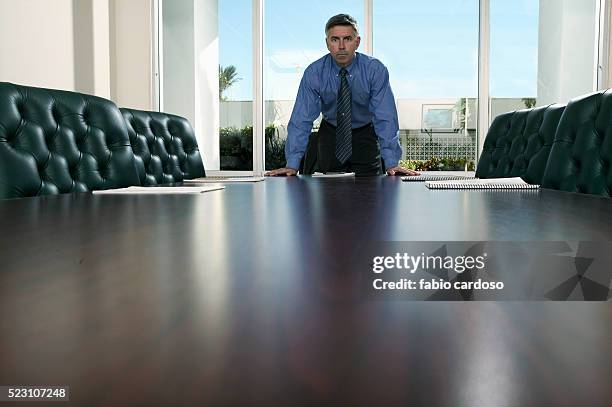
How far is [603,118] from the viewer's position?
1.35 meters

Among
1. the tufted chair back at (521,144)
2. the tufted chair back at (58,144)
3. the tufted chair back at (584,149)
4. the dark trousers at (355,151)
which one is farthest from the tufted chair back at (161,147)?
the tufted chair back at (584,149)

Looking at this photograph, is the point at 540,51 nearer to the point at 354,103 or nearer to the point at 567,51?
the point at 567,51

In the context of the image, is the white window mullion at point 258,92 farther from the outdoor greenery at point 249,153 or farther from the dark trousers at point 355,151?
the dark trousers at point 355,151

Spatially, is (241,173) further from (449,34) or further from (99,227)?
(99,227)

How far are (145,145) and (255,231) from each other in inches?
75.2

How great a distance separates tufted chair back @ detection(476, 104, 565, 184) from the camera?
176cm

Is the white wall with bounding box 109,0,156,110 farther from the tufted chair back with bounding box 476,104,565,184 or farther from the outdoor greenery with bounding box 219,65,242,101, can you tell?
the tufted chair back with bounding box 476,104,565,184

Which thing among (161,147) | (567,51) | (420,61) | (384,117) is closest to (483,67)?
(420,61)

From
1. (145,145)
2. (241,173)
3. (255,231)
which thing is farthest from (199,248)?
(241,173)

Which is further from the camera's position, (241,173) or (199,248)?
(241,173)

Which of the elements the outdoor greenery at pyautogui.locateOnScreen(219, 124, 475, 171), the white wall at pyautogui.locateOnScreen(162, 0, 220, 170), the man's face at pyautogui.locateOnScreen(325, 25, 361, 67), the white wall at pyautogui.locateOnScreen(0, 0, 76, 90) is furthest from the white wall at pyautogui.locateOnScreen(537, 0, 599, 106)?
→ the white wall at pyautogui.locateOnScreen(0, 0, 76, 90)

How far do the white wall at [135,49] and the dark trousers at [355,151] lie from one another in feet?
8.99

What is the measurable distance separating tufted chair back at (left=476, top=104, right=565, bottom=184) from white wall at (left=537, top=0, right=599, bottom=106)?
295 cm

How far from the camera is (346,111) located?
289cm
